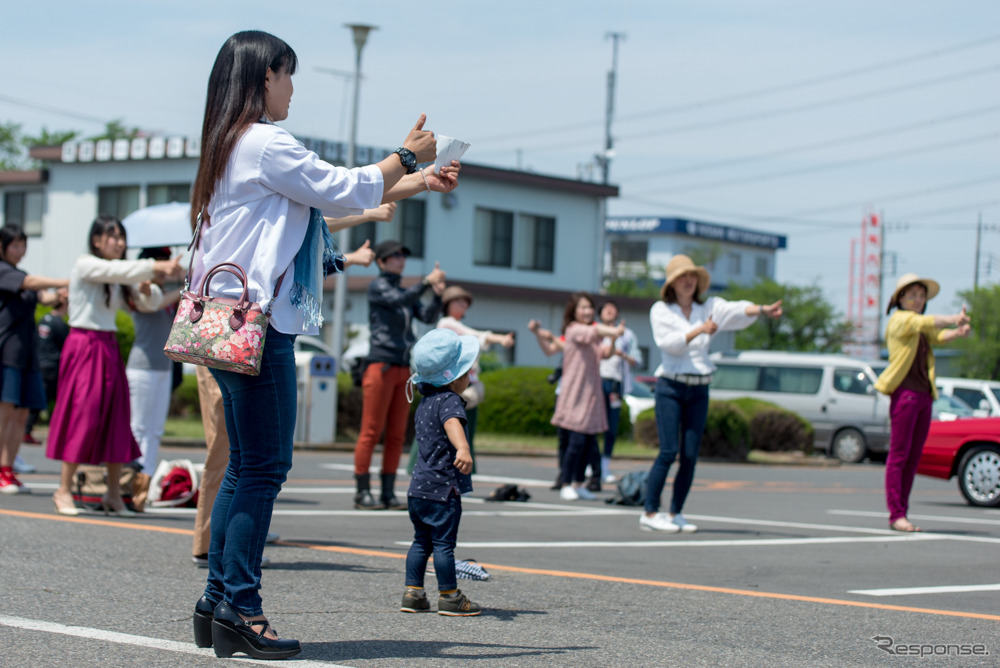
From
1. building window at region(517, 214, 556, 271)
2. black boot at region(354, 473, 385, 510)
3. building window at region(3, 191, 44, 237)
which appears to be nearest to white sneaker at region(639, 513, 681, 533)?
black boot at region(354, 473, 385, 510)

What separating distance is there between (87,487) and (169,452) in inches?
276

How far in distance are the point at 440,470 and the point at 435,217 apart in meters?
31.2

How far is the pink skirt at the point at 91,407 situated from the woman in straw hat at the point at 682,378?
3687 mm

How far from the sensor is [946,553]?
27.7 ft

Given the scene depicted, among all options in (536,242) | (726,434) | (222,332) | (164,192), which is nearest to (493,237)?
(536,242)

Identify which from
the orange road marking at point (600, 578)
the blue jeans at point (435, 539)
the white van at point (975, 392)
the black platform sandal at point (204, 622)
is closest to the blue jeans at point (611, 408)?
the orange road marking at point (600, 578)

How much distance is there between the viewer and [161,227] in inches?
485

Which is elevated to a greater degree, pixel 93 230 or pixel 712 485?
pixel 93 230

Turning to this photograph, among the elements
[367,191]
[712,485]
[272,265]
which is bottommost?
[712,485]

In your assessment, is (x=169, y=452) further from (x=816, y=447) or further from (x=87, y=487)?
(x=816, y=447)

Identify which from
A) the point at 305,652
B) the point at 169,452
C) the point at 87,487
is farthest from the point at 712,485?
the point at 305,652

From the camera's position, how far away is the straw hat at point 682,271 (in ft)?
30.0

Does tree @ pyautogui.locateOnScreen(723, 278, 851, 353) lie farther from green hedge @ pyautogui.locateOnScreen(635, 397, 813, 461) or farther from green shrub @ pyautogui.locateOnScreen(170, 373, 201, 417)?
green shrub @ pyautogui.locateOnScreen(170, 373, 201, 417)

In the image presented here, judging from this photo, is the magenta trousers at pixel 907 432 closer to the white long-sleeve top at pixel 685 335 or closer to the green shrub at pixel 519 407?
the white long-sleeve top at pixel 685 335
